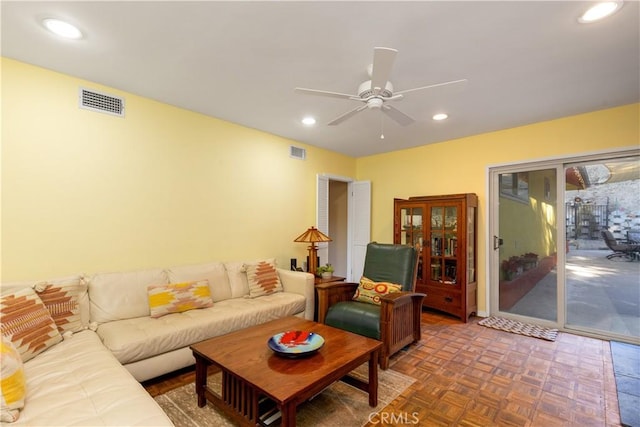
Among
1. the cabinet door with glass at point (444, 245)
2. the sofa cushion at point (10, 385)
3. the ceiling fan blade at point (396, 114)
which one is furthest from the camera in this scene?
the cabinet door with glass at point (444, 245)

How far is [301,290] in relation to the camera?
350 cm

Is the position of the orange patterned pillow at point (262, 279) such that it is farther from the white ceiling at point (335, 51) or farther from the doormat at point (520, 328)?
the doormat at point (520, 328)

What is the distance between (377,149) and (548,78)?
2607 mm

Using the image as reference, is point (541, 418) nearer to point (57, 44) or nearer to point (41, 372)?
point (41, 372)

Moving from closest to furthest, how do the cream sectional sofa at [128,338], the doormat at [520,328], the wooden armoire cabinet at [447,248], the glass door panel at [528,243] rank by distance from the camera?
1. the cream sectional sofa at [128,338]
2. the doormat at [520,328]
3. the glass door panel at [528,243]
4. the wooden armoire cabinet at [447,248]

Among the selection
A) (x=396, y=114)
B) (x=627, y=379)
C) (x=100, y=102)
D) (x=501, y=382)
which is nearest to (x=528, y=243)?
(x=627, y=379)

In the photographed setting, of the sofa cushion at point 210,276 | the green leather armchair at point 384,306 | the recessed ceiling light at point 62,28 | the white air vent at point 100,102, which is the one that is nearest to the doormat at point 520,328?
the green leather armchair at point 384,306

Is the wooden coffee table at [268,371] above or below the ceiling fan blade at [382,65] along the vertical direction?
below

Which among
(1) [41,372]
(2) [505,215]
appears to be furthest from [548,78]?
(1) [41,372]

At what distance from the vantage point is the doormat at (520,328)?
3326 mm

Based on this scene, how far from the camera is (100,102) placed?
270 cm

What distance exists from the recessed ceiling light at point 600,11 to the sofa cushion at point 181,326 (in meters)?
3.23

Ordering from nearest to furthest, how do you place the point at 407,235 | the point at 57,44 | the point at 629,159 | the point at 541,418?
the point at 541,418 → the point at 57,44 → the point at 629,159 → the point at 407,235
